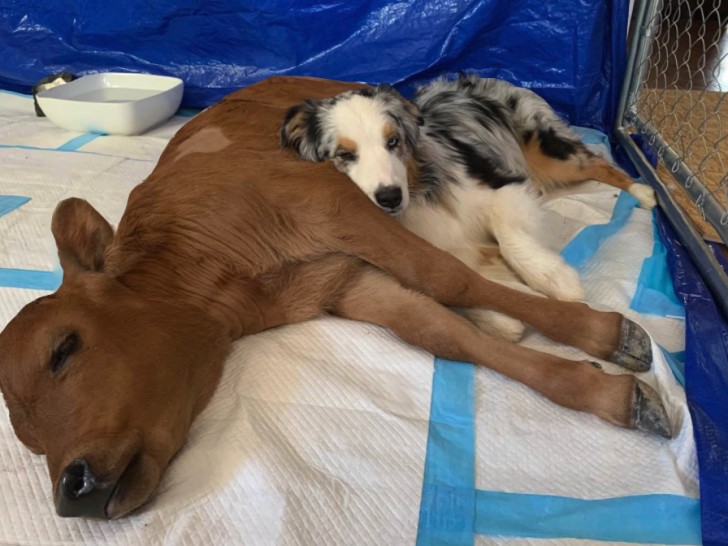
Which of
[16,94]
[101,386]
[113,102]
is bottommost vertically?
[16,94]

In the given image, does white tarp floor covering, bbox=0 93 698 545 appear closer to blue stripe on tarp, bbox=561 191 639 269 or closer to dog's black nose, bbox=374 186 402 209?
blue stripe on tarp, bbox=561 191 639 269

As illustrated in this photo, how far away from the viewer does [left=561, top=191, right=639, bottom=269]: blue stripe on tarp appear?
2107 mm

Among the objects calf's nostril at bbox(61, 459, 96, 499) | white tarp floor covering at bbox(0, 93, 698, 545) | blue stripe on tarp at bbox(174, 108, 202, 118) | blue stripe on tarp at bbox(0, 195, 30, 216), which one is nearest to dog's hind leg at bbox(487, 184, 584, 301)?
white tarp floor covering at bbox(0, 93, 698, 545)

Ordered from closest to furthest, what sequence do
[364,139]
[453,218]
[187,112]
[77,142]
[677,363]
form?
[677,363]
[364,139]
[453,218]
[77,142]
[187,112]

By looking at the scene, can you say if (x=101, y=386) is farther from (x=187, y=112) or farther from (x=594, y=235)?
(x=187, y=112)

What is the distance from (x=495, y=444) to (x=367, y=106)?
3.87 feet

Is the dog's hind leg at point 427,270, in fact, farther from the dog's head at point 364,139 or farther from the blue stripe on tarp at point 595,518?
the blue stripe on tarp at point 595,518

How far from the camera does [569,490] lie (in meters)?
1.31

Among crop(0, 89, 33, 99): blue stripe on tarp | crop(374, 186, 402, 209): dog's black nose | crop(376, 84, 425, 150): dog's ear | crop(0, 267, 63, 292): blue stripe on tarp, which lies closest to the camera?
crop(374, 186, 402, 209): dog's black nose

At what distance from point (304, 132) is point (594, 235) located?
1062 millimetres

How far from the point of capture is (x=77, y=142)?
312 cm

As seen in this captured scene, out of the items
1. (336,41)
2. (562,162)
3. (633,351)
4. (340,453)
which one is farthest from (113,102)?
(633,351)

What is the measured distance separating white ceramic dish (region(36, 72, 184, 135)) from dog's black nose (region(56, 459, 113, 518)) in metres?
2.32

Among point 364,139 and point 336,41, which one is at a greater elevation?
point 364,139
